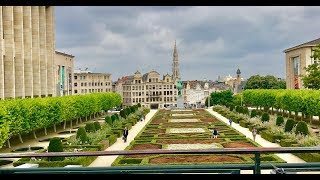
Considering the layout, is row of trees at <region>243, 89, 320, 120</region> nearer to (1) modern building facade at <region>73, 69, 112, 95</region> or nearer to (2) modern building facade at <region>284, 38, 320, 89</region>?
(2) modern building facade at <region>284, 38, 320, 89</region>

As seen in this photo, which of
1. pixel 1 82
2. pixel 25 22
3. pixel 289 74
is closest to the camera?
pixel 1 82

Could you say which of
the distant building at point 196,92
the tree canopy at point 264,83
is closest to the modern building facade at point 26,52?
the tree canopy at point 264,83

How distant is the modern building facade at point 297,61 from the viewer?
88.0 m

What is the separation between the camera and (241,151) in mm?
3248

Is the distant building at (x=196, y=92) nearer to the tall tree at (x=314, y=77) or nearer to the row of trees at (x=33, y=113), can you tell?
the tall tree at (x=314, y=77)

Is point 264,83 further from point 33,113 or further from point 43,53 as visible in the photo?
point 33,113

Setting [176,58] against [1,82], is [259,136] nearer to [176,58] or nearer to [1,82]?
[1,82]

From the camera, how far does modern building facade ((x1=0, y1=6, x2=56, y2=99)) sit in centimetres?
4625

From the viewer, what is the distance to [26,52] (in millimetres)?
53000

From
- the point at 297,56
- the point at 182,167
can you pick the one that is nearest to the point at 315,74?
the point at 297,56

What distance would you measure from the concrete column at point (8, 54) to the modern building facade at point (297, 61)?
188 feet

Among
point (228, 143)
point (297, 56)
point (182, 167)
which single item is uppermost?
point (297, 56)

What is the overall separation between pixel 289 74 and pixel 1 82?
72622 mm
